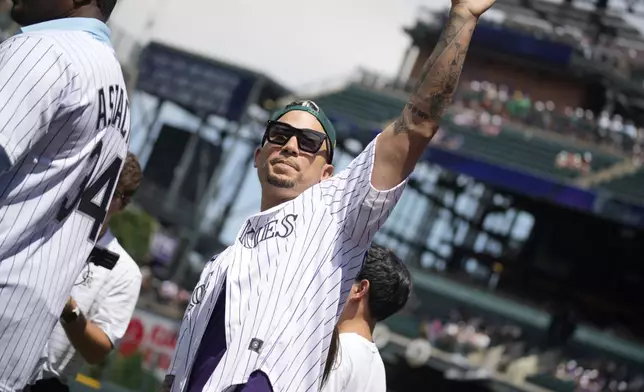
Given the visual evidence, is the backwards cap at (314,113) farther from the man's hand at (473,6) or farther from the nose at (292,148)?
the man's hand at (473,6)

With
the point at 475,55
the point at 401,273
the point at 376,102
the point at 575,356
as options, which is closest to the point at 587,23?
the point at 475,55

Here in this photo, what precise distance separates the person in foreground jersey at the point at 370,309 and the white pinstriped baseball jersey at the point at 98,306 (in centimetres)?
99

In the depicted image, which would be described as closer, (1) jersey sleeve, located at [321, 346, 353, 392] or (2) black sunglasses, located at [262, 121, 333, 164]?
(2) black sunglasses, located at [262, 121, 333, 164]

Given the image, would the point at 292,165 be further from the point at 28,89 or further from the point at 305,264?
the point at 28,89

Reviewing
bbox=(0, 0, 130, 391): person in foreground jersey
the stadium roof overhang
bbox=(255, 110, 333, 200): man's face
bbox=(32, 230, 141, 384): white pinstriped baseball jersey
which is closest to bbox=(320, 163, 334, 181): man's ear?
bbox=(255, 110, 333, 200): man's face

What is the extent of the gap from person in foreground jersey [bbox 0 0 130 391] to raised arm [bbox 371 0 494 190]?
68 centimetres

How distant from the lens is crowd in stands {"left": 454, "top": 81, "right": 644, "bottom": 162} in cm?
2848

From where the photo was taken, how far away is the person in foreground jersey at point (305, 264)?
2.75m

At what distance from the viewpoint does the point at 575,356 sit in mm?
23297

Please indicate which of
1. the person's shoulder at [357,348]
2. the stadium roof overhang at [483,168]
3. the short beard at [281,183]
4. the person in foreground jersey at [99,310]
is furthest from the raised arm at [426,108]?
the stadium roof overhang at [483,168]

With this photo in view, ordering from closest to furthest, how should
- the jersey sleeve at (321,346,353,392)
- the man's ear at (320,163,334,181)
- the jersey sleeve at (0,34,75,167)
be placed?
the jersey sleeve at (0,34,75,167)
the man's ear at (320,163,334,181)
the jersey sleeve at (321,346,353,392)

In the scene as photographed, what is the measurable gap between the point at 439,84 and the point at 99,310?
2066mm

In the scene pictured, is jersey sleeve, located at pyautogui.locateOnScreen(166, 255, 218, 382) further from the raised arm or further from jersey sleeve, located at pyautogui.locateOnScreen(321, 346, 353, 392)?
the raised arm

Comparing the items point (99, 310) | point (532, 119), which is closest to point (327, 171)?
point (99, 310)
